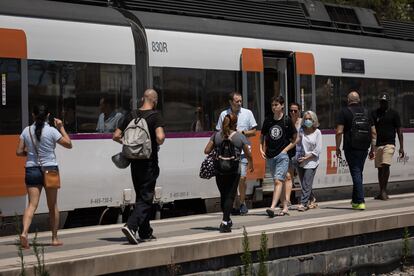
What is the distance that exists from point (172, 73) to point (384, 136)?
180 inches

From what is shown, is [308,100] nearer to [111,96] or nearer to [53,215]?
[111,96]

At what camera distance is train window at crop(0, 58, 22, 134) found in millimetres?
10867

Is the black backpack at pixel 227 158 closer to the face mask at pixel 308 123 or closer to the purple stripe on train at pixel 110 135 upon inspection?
the purple stripe on train at pixel 110 135

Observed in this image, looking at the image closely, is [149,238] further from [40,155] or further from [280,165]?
[280,165]

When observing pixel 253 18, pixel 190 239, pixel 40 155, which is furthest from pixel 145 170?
pixel 253 18

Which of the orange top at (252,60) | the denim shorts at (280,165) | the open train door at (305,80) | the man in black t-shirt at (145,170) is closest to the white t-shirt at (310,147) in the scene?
the denim shorts at (280,165)

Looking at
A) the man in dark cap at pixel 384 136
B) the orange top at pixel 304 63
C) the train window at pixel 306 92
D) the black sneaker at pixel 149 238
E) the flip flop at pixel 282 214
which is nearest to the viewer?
the black sneaker at pixel 149 238

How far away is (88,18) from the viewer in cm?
1230

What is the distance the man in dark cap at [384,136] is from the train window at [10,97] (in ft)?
23.3

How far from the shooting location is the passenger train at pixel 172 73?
1133cm

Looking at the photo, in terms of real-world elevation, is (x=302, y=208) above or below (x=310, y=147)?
below

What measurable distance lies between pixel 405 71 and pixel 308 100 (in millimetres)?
3678

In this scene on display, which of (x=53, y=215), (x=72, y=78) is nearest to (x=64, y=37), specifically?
(x=72, y=78)

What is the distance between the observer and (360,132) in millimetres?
13062
